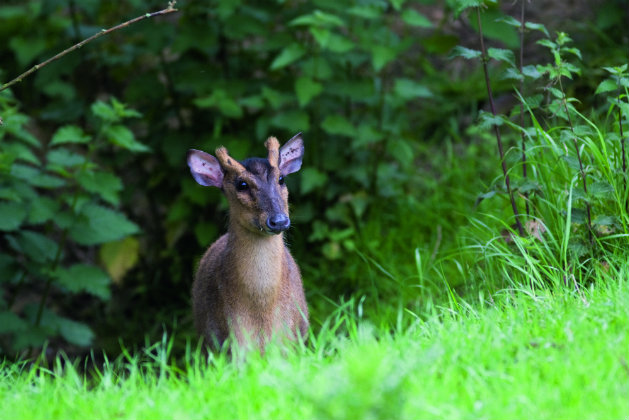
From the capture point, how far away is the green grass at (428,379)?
256 centimetres

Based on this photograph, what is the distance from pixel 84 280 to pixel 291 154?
219cm

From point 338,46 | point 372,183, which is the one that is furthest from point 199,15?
point 372,183

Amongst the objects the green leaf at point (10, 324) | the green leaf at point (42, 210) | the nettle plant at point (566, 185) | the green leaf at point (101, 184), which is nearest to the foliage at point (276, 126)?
the green leaf at point (101, 184)

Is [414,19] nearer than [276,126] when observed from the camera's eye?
Yes

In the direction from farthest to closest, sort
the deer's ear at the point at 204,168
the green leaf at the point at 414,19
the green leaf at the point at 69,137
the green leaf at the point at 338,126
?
1. the green leaf at the point at 338,126
2. the green leaf at the point at 414,19
3. the green leaf at the point at 69,137
4. the deer's ear at the point at 204,168

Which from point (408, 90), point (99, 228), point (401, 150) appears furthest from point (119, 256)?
point (408, 90)

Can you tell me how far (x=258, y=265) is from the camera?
4449 mm

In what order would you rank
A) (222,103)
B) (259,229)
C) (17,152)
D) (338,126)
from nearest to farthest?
(259,229)
(17,152)
(222,103)
(338,126)

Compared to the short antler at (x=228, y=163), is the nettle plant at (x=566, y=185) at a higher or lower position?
lower

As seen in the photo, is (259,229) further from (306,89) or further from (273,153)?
(306,89)

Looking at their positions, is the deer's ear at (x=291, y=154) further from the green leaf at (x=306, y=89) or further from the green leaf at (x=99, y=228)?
the green leaf at (x=99, y=228)

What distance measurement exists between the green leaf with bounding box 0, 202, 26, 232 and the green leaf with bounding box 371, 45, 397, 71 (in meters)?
2.83

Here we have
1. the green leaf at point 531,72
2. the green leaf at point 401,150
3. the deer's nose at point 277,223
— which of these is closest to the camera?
the deer's nose at point 277,223

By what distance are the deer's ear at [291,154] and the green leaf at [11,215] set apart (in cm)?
212
